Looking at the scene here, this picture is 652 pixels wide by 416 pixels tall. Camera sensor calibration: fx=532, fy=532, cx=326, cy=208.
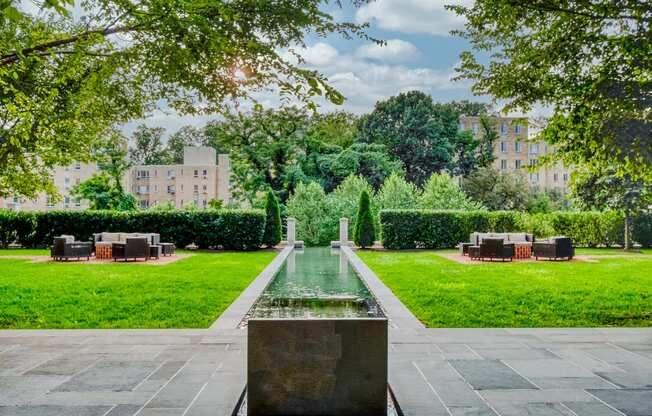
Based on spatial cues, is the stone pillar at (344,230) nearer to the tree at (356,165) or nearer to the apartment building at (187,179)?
the tree at (356,165)

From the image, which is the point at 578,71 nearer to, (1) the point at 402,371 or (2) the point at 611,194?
(1) the point at 402,371

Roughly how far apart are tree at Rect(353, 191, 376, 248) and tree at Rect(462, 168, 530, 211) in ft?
61.7

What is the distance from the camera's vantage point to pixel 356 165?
135 ft

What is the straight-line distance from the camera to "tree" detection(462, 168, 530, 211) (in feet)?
140

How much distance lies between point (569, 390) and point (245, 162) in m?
34.0

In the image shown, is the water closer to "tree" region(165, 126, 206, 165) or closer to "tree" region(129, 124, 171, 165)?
"tree" region(165, 126, 206, 165)

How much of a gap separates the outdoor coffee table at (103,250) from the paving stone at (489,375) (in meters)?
17.1

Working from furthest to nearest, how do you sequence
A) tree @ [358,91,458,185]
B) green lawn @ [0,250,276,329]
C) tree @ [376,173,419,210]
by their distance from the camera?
tree @ [358,91,458,185] → tree @ [376,173,419,210] → green lawn @ [0,250,276,329]

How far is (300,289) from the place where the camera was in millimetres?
12266

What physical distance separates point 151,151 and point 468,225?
5568 centimetres

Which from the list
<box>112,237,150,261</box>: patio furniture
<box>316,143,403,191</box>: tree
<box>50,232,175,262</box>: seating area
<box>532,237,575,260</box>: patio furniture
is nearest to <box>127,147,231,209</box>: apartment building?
<box>316,143,403,191</box>: tree

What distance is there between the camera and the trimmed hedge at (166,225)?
82.5ft

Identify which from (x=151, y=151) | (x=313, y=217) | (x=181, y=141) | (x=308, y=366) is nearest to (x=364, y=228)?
(x=313, y=217)

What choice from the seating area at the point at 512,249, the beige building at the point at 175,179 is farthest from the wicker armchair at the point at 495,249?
the beige building at the point at 175,179
